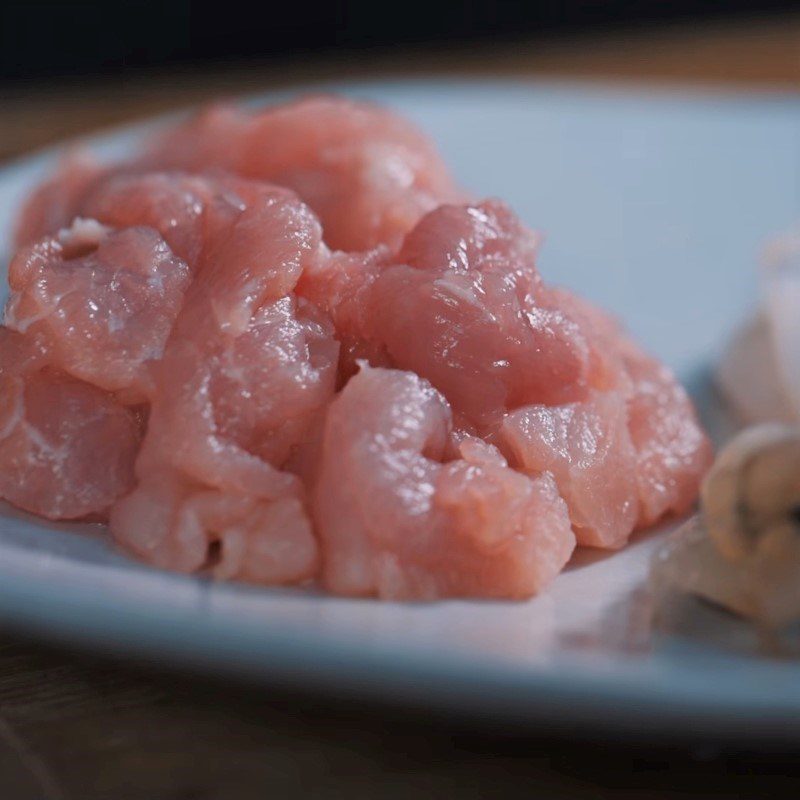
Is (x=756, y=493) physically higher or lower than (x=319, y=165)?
lower

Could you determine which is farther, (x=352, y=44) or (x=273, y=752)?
(x=352, y=44)

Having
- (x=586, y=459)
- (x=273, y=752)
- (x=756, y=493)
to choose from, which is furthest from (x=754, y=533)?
(x=273, y=752)

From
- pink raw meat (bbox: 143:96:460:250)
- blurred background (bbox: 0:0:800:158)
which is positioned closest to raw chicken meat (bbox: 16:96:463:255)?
pink raw meat (bbox: 143:96:460:250)

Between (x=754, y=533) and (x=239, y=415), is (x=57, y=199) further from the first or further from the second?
(x=754, y=533)

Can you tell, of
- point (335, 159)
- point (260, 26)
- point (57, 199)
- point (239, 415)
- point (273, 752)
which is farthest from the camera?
point (260, 26)

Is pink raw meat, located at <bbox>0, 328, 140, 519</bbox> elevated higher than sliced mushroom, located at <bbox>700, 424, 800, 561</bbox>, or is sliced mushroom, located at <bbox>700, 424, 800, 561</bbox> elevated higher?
sliced mushroom, located at <bbox>700, 424, 800, 561</bbox>

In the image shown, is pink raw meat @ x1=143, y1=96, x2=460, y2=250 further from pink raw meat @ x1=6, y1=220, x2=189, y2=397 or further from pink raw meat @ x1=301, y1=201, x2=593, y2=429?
pink raw meat @ x1=6, y1=220, x2=189, y2=397
